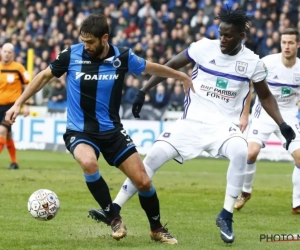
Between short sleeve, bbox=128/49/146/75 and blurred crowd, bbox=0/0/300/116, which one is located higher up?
short sleeve, bbox=128/49/146/75

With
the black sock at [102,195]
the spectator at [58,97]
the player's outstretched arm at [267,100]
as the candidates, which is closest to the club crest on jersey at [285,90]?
the player's outstretched arm at [267,100]

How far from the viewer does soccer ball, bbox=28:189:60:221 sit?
8695 mm

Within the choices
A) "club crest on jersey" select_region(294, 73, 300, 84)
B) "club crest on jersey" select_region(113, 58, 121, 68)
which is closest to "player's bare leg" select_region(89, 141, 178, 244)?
"club crest on jersey" select_region(113, 58, 121, 68)

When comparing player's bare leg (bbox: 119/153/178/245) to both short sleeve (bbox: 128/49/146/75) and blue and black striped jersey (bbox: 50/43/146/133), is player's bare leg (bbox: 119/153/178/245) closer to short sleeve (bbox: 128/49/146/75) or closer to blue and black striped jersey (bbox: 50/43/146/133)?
blue and black striped jersey (bbox: 50/43/146/133)

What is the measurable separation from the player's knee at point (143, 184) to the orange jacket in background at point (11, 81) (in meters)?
9.16

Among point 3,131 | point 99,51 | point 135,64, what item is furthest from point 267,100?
point 3,131

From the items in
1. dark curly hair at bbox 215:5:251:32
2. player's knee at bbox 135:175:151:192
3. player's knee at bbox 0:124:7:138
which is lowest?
player's knee at bbox 0:124:7:138

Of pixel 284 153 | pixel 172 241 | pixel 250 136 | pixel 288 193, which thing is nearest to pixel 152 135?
pixel 284 153

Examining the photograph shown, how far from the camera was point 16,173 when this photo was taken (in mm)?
16062

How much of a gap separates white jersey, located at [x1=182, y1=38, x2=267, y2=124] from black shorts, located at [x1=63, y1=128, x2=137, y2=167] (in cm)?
103

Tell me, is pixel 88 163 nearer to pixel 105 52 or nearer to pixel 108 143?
pixel 108 143

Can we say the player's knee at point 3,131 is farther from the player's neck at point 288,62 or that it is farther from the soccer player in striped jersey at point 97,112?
the soccer player in striped jersey at point 97,112

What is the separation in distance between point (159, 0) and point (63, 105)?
6304 mm

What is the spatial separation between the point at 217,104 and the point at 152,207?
1.41 meters
